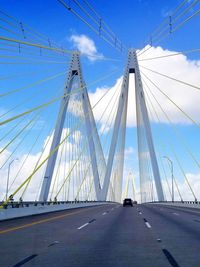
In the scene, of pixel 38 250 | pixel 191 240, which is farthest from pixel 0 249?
pixel 191 240

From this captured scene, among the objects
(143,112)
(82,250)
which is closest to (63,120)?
(143,112)

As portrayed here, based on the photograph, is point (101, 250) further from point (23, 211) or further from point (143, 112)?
point (143, 112)

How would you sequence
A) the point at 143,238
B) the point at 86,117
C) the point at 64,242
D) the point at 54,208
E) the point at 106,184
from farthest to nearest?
the point at 106,184
the point at 86,117
the point at 54,208
the point at 143,238
the point at 64,242

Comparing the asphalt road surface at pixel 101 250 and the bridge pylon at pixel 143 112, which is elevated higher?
the bridge pylon at pixel 143 112

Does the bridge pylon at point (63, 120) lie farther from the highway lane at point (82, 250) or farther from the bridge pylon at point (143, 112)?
the highway lane at point (82, 250)

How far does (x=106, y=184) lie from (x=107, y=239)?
131 ft

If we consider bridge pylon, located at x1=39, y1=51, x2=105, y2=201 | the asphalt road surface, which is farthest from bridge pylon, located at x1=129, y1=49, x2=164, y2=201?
the asphalt road surface

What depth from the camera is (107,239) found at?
13586 mm

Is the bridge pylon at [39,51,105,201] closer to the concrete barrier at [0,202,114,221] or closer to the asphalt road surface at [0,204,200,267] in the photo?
the concrete barrier at [0,202,114,221]

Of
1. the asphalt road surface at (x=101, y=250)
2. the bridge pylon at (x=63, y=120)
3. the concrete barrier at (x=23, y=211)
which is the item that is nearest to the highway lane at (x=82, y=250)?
the asphalt road surface at (x=101, y=250)

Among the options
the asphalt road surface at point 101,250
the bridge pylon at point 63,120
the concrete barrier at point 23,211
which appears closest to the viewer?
the asphalt road surface at point 101,250

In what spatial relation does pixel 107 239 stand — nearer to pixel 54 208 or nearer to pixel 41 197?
pixel 54 208

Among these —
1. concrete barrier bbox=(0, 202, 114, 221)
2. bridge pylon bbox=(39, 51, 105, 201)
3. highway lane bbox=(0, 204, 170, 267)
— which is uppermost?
bridge pylon bbox=(39, 51, 105, 201)

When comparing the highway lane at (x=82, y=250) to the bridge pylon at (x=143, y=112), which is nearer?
the highway lane at (x=82, y=250)
